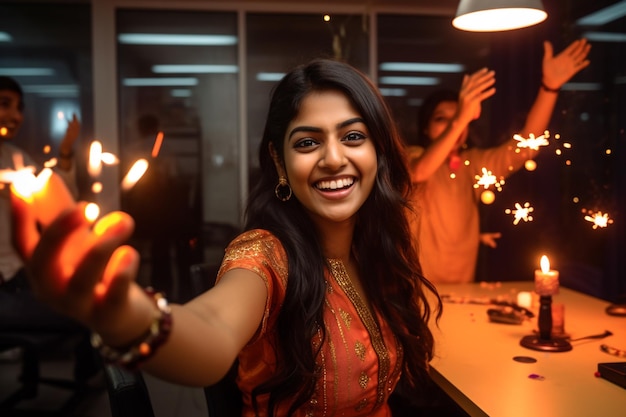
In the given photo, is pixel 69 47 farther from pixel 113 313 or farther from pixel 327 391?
pixel 113 313

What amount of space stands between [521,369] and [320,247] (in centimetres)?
62

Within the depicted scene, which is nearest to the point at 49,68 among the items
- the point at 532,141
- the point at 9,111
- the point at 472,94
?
the point at 9,111

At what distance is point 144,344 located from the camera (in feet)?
2.44

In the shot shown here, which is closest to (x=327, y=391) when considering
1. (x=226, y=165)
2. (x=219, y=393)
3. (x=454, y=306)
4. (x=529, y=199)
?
(x=219, y=393)

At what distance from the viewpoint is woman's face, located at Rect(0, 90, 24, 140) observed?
3447mm

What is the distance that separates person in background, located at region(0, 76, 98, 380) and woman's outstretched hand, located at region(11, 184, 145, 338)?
1949 millimetres

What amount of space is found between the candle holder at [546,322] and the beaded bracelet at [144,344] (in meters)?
1.32

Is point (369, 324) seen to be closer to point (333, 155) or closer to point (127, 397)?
point (333, 155)

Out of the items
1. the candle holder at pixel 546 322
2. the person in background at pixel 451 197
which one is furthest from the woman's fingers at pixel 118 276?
the person in background at pixel 451 197

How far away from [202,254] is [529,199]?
226 centimetres

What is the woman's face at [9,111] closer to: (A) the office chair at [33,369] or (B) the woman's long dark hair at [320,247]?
(A) the office chair at [33,369]

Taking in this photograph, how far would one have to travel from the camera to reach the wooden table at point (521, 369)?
135 centimetres

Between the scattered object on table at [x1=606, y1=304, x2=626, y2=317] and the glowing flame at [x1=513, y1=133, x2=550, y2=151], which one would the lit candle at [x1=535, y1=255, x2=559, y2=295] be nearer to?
the scattered object on table at [x1=606, y1=304, x2=626, y2=317]

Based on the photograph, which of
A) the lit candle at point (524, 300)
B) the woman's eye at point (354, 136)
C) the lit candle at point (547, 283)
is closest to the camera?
the woman's eye at point (354, 136)
